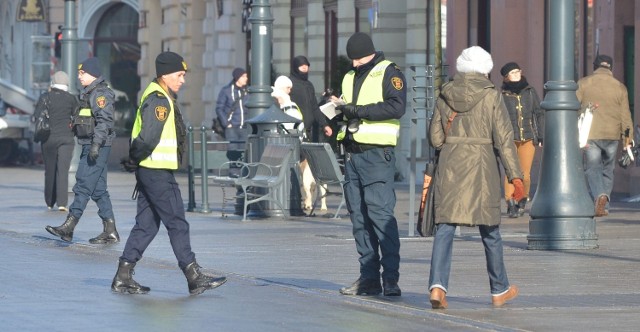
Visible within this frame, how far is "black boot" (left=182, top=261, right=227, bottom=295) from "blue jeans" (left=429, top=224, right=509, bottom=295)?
5.86 feet

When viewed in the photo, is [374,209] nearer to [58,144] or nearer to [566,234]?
[566,234]

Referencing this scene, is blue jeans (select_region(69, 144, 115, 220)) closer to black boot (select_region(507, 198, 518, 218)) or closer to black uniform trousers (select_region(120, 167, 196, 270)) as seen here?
black uniform trousers (select_region(120, 167, 196, 270))

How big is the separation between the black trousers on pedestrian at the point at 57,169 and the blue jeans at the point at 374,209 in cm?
1114

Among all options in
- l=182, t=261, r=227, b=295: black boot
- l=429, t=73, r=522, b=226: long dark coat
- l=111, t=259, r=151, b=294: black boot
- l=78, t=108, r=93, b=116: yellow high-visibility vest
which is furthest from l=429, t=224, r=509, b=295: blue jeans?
l=78, t=108, r=93, b=116: yellow high-visibility vest

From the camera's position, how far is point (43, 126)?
23.8 metres

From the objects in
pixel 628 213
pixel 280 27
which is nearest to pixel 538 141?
pixel 628 213

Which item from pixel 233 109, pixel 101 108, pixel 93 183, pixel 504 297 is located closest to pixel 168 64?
pixel 504 297

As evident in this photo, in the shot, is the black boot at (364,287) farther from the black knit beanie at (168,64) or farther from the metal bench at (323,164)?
the metal bench at (323,164)

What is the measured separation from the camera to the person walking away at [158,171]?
528 inches

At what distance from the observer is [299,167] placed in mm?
22484

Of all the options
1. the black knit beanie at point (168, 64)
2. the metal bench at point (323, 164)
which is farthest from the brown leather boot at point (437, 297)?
the metal bench at point (323, 164)

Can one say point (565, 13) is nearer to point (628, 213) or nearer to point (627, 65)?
point (628, 213)

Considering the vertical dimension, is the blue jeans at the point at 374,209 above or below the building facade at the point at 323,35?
below

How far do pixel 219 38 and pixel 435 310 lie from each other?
33312 millimetres
